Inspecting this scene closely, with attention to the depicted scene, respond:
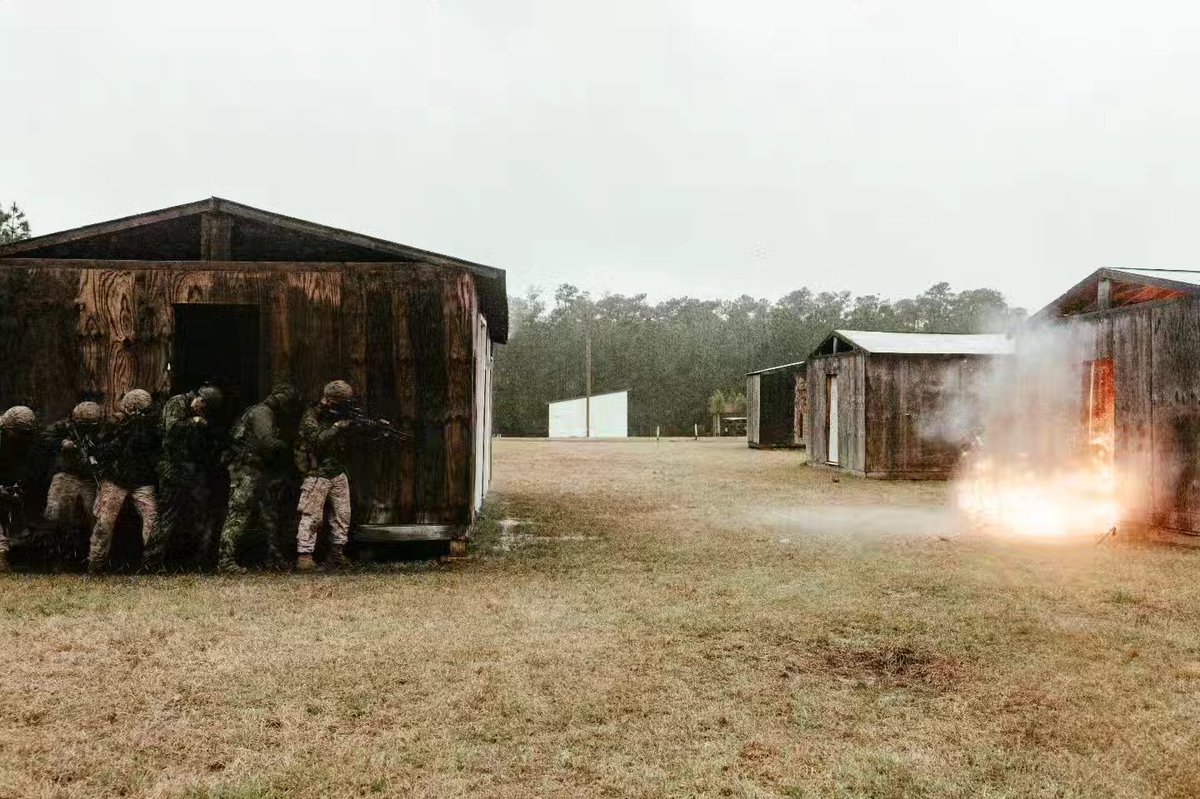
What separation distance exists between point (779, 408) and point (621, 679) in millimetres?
28311

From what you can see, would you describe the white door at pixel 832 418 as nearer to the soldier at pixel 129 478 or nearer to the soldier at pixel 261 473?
the soldier at pixel 261 473

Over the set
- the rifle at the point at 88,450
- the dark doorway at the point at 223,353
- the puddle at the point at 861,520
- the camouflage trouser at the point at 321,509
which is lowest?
the puddle at the point at 861,520

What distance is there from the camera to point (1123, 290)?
11.7 metres

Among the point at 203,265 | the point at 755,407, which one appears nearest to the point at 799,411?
the point at 755,407

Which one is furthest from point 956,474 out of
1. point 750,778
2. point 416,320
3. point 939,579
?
point 750,778

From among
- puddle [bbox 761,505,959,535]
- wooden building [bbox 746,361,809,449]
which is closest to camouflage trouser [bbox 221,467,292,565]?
puddle [bbox 761,505,959,535]

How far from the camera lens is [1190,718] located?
4465 mm

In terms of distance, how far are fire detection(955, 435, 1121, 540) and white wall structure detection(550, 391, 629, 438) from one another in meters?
32.0

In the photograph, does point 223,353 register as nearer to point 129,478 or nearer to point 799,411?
point 129,478

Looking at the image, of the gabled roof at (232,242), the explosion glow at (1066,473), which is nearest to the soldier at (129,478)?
the gabled roof at (232,242)

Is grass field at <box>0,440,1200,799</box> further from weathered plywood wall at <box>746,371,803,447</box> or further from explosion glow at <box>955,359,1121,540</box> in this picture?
weathered plywood wall at <box>746,371,803,447</box>

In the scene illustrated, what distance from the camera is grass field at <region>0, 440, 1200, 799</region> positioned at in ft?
12.4

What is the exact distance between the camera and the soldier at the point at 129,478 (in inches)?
314

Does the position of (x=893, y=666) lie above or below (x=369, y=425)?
below
